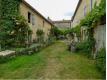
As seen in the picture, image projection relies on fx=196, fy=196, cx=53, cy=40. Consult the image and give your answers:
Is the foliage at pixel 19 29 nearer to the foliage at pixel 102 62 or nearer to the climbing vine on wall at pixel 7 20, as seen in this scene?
the climbing vine on wall at pixel 7 20

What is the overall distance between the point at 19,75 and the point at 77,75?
232 centimetres

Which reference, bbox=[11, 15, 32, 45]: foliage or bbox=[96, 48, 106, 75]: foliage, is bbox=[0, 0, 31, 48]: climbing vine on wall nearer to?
bbox=[11, 15, 32, 45]: foliage

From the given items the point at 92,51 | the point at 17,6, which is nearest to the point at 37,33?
the point at 17,6

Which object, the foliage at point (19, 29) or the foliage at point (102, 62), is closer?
the foliage at point (102, 62)

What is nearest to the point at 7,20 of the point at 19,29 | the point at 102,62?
the point at 19,29

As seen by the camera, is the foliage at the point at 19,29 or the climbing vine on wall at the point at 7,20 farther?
the foliage at the point at 19,29

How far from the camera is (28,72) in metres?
8.34

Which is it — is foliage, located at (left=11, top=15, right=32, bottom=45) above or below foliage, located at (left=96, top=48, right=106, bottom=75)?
above

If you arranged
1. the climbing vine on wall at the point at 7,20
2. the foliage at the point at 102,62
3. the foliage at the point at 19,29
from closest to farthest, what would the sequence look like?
the foliage at the point at 102,62 → the climbing vine on wall at the point at 7,20 → the foliage at the point at 19,29

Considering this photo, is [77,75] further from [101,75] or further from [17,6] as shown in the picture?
[17,6]

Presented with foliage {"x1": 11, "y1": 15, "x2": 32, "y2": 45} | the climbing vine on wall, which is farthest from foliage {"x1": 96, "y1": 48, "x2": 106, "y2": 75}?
foliage {"x1": 11, "y1": 15, "x2": 32, "y2": 45}

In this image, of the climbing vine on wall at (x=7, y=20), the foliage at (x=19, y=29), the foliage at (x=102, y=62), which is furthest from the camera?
the foliage at (x=19, y=29)

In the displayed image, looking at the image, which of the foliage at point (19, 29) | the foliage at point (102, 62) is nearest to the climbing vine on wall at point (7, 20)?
the foliage at point (19, 29)

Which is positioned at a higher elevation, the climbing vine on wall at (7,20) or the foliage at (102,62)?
the climbing vine on wall at (7,20)
